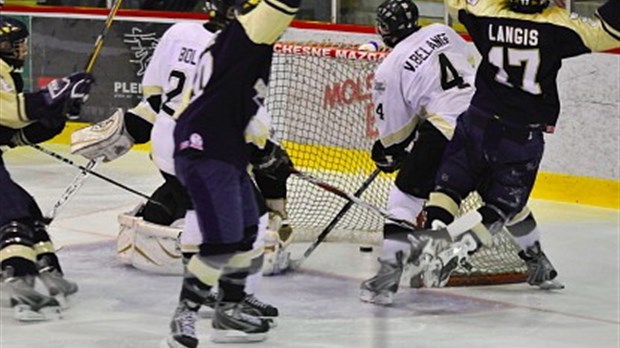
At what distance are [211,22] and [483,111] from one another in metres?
0.88

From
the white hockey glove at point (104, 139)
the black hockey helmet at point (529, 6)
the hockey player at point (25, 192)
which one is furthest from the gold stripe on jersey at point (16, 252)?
the black hockey helmet at point (529, 6)

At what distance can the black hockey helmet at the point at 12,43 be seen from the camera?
5211 mm

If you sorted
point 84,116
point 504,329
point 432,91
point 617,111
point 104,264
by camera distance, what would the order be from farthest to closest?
1. point 84,116
2. point 617,111
3. point 104,264
4. point 432,91
5. point 504,329

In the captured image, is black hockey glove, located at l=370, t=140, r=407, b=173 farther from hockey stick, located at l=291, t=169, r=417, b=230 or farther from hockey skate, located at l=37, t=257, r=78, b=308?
hockey skate, located at l=37, t=257, r=78, b=308

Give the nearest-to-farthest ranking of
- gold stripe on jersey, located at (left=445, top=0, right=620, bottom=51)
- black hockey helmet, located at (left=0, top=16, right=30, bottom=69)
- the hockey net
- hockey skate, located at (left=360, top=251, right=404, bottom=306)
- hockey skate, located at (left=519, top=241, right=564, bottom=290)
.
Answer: hockey skate, located at (left=360, top=251, right=404, bottom=306), gold stripe on jersey, located at (left=445, top=0, right=620, bottom=51), black hockey helmet, located at (left=0, top=16, right=30, bottom=69), hockey skate, located at (left=519, top=241, right=564, bottom=290), the hockey net

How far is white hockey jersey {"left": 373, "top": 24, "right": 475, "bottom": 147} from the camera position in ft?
17.8

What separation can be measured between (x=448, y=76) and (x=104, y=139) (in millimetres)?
1145

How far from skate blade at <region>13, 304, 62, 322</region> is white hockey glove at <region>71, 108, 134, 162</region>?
Result: 688 millimetres

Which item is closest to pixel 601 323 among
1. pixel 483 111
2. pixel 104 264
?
pixel 483 111

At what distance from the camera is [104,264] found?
5.96 metres

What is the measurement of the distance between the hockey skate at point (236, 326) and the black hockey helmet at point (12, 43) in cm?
104

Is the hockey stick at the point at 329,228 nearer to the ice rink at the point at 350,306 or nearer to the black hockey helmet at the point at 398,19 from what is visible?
the ice rink at the point at 350,306

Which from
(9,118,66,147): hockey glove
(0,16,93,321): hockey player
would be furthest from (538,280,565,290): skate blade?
(9,118,66,147): hockey glove

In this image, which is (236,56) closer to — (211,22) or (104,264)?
(211,22)
